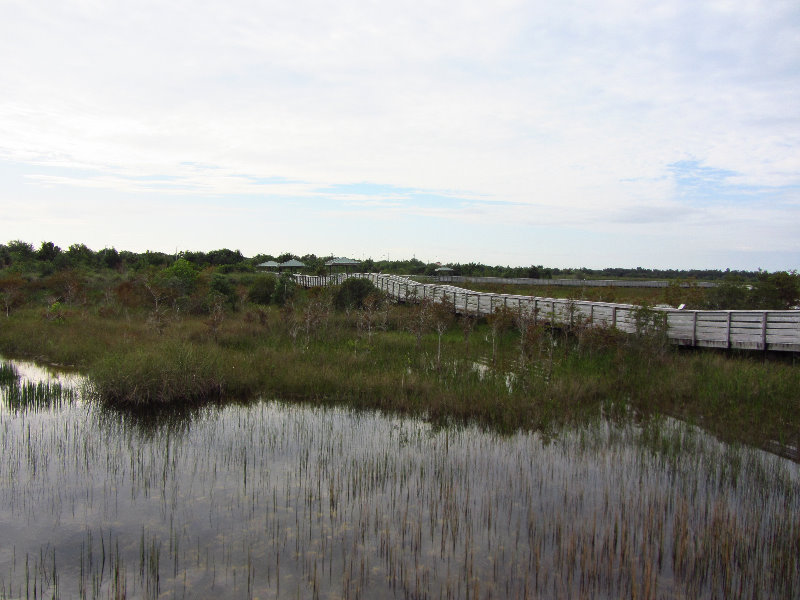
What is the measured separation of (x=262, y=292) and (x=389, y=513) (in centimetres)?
3056

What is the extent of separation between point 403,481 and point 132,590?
4.11 meters

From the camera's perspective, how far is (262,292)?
3688 cm

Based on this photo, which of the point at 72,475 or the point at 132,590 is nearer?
the point at 132,590

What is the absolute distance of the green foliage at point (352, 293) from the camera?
32.5 m

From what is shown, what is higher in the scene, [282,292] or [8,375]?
[282,292]

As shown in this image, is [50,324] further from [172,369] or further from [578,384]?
[578,384]

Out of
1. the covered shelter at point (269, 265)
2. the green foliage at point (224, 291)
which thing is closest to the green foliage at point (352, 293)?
the green foliage at point (224, 291)

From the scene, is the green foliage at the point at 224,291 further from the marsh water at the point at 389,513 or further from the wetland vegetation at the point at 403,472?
the marsh water at the point at 389,513

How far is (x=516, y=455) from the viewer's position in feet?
33.4

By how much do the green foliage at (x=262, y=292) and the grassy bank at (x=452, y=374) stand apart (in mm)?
14226

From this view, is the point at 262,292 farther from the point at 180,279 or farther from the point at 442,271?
the point at 442,271

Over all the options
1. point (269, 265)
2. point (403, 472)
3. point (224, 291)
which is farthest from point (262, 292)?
Answer: point (403, 472)

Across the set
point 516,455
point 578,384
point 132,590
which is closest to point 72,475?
point 132,590

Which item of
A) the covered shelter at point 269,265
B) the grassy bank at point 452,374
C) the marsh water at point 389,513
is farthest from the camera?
the covered shelter at point 269,265
